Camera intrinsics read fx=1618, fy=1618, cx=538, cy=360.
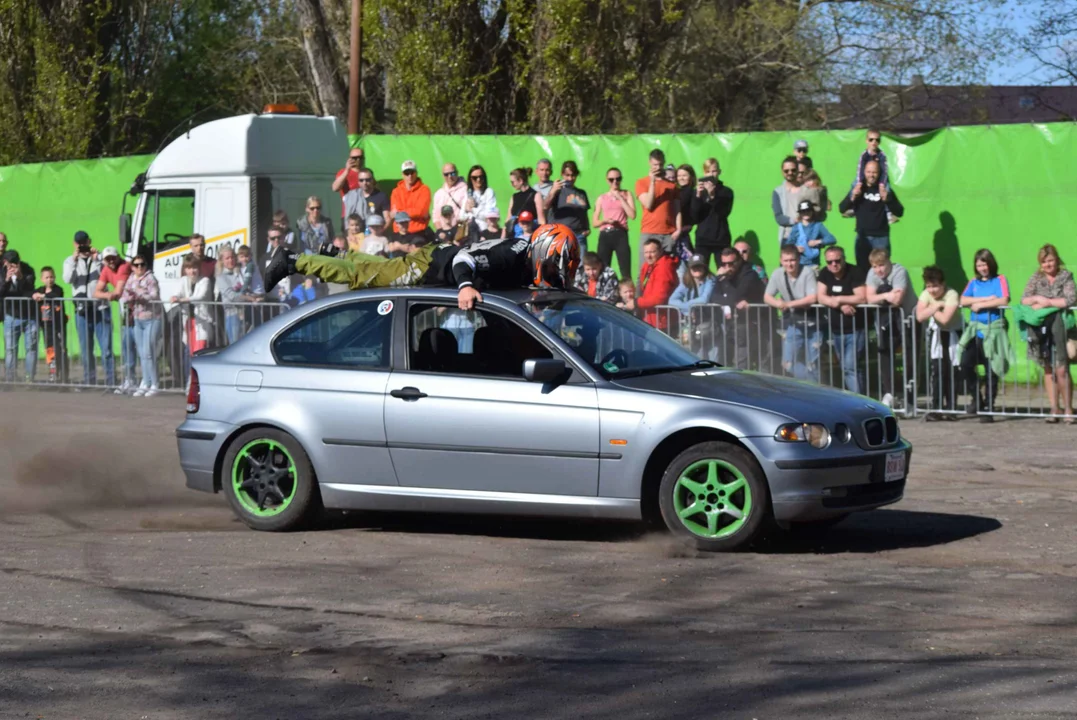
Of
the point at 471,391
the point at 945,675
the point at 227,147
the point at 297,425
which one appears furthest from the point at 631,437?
the point at 227,147

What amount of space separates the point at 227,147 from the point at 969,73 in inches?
807

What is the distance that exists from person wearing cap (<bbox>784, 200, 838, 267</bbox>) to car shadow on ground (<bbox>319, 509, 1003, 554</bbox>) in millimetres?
6923

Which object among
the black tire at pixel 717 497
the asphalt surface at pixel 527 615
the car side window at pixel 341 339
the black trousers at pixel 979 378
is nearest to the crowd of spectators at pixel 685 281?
the black trousers at pixel 979 378

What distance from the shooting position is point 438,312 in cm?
955

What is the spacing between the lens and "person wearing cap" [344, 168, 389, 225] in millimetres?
19938

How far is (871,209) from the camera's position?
17109 mm

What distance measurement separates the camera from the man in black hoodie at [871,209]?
1706cm

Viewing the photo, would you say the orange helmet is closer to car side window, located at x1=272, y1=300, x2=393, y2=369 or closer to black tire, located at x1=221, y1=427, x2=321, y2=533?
car side window, located at x1=272, y1=300, x2=393, y2=369

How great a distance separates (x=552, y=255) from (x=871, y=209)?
313 inches

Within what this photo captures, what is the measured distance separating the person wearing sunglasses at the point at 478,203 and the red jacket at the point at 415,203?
0.70 metres

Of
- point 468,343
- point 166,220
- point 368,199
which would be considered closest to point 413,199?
point 368,199

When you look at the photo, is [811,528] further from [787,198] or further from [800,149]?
[800,149]

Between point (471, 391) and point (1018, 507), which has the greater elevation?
point (471, 391)

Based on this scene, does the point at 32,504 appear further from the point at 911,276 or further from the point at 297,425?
the point at 911,276
